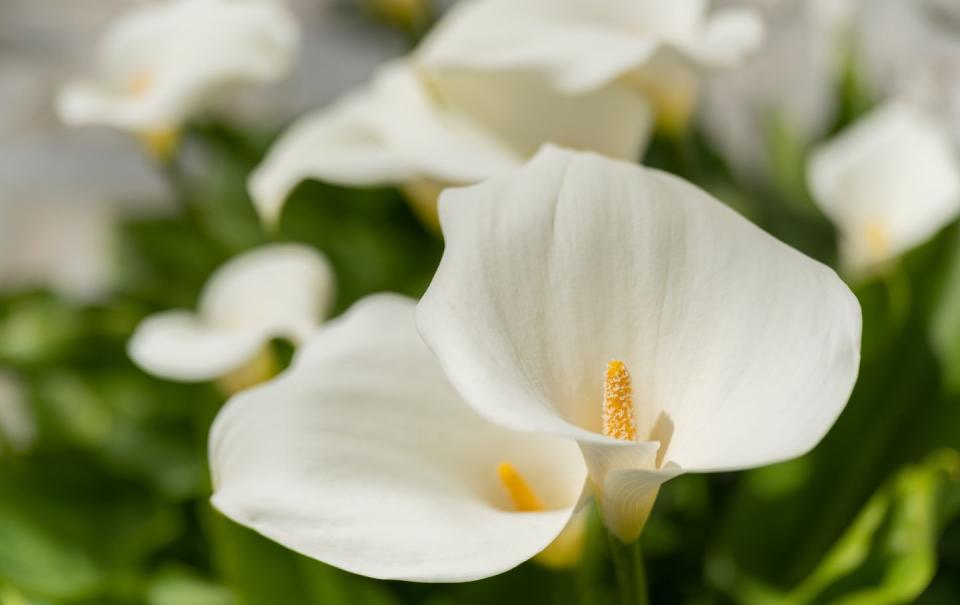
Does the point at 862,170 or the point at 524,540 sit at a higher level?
the point at 862,170

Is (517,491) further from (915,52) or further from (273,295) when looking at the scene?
(915,52)

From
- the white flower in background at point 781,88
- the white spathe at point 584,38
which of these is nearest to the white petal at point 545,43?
the white spathe at point 584,38

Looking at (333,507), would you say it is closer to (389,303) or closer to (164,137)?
(389,303)

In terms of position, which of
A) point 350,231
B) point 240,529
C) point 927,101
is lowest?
point 240,529

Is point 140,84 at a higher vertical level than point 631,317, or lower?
higher

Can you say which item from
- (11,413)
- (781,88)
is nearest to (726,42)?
(781,88)

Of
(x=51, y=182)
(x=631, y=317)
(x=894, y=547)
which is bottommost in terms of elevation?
(x=894, y=547)

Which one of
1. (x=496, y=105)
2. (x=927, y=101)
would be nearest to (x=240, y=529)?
(x=496, y=105)

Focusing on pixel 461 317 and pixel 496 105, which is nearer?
pixel 461 317
